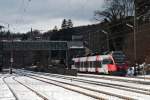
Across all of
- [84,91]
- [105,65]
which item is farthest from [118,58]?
[84,91]

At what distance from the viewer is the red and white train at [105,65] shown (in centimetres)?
6756

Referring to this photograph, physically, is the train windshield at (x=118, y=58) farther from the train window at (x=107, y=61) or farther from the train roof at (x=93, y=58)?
the train roof at (x=93, y=58)

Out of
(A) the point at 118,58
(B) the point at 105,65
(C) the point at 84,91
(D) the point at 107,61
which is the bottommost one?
(C) the point at 84,91

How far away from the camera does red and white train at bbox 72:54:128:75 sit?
6756 centimetres

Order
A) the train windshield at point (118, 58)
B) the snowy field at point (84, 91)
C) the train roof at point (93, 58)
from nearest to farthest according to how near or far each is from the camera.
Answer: the snowy field at point (84, 91)
the train windshield at point (118, 58)
the train roof at point (93, 58)

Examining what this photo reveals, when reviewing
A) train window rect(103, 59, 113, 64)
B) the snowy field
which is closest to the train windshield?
train window rect(103, 59, 113, 64)

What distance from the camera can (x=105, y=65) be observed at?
6956cm

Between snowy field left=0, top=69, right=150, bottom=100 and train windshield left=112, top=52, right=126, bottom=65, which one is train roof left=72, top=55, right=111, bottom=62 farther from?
snowy field left=0, top=69, right=150, bottom=100

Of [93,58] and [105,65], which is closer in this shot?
[105,65]

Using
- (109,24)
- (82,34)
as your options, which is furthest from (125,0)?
(82,34)

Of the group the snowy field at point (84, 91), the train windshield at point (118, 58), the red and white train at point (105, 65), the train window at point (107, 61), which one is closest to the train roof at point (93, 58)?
the red and white train at point (105, 65)

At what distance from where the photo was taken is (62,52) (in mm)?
172875

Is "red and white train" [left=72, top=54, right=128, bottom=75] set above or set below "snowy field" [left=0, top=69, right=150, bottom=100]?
above

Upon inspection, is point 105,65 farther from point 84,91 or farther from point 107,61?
point 84,91
